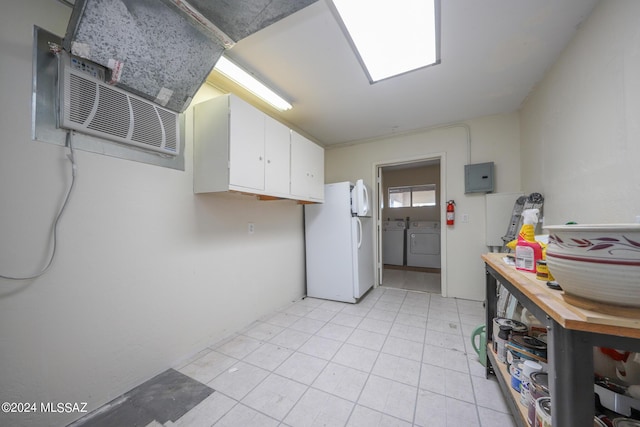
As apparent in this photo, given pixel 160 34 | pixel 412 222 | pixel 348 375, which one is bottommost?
pixel 348 375

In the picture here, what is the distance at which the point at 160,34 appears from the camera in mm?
1282

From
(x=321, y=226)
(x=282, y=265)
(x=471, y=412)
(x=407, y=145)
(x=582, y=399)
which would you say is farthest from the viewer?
(x=407, y=145)

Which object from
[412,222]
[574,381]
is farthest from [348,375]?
[412,222]

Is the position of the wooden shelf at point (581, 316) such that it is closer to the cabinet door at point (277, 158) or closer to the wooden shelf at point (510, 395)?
the wooden shelf at point (510, 395)

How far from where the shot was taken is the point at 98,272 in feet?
4.53

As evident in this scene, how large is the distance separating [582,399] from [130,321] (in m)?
2.26

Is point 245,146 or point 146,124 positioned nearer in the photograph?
point 146,124

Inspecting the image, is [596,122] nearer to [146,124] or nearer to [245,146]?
[245,146]

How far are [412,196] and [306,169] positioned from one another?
4.19 meters

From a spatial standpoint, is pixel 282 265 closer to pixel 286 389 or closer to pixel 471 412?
pixel 286 389

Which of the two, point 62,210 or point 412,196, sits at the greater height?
point 412,196

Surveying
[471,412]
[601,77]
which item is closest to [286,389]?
[471,412]

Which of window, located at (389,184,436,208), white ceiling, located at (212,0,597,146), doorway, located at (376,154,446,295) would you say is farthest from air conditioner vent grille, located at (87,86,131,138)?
window, located at (389,184,436,208)

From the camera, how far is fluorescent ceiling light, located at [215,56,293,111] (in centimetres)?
190
